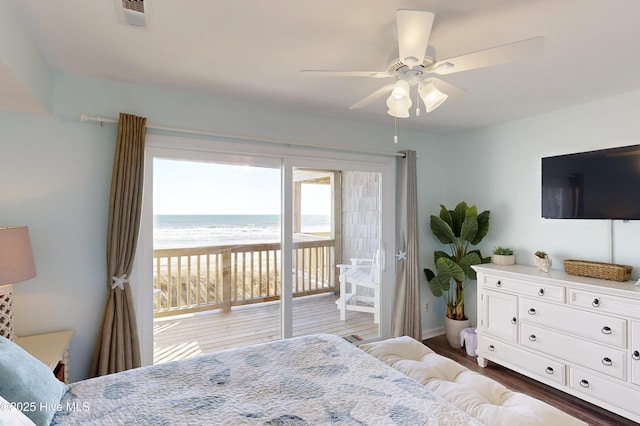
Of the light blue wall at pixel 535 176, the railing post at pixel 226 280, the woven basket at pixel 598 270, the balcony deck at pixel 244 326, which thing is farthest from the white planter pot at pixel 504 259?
the railing post at pixel 226 280

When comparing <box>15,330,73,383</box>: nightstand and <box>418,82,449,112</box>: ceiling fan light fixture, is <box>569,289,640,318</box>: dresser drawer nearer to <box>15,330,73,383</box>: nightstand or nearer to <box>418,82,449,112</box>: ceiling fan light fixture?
<box>418,82,449,112</box>: ceiling fan light fixture

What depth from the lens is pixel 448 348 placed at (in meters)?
3.64

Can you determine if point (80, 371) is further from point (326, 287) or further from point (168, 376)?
point (326, 287)

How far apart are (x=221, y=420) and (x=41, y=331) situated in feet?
6.10

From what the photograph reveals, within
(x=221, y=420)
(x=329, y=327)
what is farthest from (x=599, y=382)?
(x=221, y=420)

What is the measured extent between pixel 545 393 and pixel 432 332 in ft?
4.62

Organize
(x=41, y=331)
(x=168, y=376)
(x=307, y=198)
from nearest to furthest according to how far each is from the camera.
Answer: (x=168, y=376)
(x=41, y=331)
(x=307, y=198)

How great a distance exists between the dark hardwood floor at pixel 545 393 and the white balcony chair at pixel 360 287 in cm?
88

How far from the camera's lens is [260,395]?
1.38 meters

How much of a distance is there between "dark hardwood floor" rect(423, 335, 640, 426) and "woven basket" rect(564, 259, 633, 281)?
984 millimetres

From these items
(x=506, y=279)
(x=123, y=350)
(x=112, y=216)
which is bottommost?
(x=123, y=350)

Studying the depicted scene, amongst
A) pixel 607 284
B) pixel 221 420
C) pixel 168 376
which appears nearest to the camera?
pixel 221 420

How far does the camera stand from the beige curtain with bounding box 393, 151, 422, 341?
11.9ft

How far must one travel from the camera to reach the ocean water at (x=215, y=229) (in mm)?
2737
